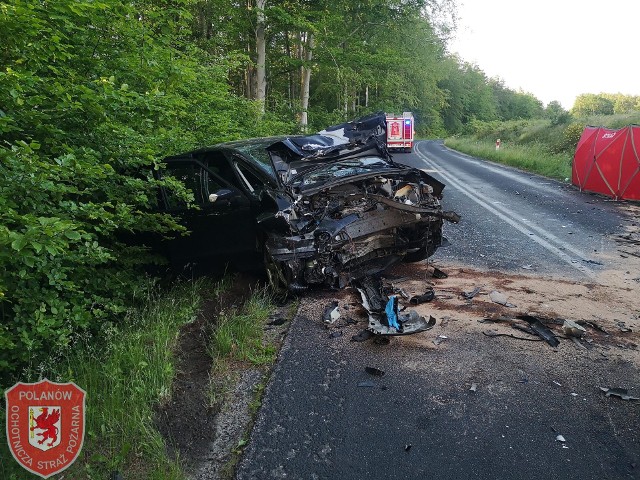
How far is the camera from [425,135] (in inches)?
3000

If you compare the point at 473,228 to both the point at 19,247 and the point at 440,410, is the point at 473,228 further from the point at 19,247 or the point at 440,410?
the point at 19,247

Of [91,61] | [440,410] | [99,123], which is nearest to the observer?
[440,410]

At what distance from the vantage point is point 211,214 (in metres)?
5.40

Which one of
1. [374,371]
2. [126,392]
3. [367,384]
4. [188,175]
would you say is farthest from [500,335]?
[188,175]

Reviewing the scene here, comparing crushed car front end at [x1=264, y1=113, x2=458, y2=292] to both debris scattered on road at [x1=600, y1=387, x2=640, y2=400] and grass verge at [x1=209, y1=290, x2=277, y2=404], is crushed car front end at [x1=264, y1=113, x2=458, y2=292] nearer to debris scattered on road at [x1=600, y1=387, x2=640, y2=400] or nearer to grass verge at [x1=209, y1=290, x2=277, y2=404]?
grass verge at [x1=209, y1=290, x2=277, y2=404]

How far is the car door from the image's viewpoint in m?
5.18

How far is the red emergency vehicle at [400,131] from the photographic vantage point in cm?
3334

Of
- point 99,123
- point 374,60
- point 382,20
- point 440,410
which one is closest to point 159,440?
point 440,410

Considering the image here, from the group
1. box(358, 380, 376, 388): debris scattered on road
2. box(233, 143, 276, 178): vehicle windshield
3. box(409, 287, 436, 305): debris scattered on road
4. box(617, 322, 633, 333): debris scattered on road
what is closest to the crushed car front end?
box(233, 143, 276, 178): vehicle windshield

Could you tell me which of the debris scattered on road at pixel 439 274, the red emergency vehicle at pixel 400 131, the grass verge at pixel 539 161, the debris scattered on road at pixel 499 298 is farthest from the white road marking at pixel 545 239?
the red emergency vehicle at pixel 400 131

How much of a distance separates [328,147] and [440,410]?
352 centimetres

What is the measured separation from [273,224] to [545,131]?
3063 centimetres

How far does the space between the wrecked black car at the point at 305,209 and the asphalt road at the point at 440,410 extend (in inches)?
23.4

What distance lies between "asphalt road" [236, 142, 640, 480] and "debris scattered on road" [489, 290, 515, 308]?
653 millimetres
